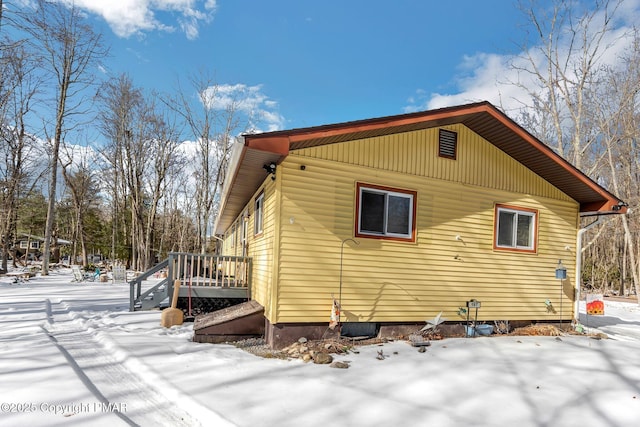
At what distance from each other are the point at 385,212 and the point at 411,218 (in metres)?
0.56

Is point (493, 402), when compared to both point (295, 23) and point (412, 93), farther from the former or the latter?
point (412, 93)

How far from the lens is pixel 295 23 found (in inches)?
428

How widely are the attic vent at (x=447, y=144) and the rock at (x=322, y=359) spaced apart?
435 centimetres

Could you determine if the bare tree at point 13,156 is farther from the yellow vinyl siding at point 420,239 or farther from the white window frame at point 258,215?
the yellow vinyl siding at point 420,239

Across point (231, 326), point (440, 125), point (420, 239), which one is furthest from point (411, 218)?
point (231, 326)

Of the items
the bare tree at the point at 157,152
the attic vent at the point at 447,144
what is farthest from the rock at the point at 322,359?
the bare tree at the point at 157,152

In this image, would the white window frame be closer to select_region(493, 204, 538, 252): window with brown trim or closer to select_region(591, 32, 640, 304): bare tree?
select_region(493, 204, 538, 252): window with brown trim

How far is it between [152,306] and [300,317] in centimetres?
453

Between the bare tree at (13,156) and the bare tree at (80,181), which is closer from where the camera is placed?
the bare tree at (13,156)

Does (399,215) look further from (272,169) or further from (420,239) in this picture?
(272,169)

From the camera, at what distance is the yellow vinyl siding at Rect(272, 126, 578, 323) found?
5758 mm

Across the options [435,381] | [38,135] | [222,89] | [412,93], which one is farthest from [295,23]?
[38,135]

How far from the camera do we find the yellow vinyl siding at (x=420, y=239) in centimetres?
576

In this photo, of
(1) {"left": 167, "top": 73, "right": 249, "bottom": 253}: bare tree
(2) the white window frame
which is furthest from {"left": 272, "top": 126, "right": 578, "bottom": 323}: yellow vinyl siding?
(1) {"left": 167, "top": 73, "right": 249, "bottom": 253}: bare tree
